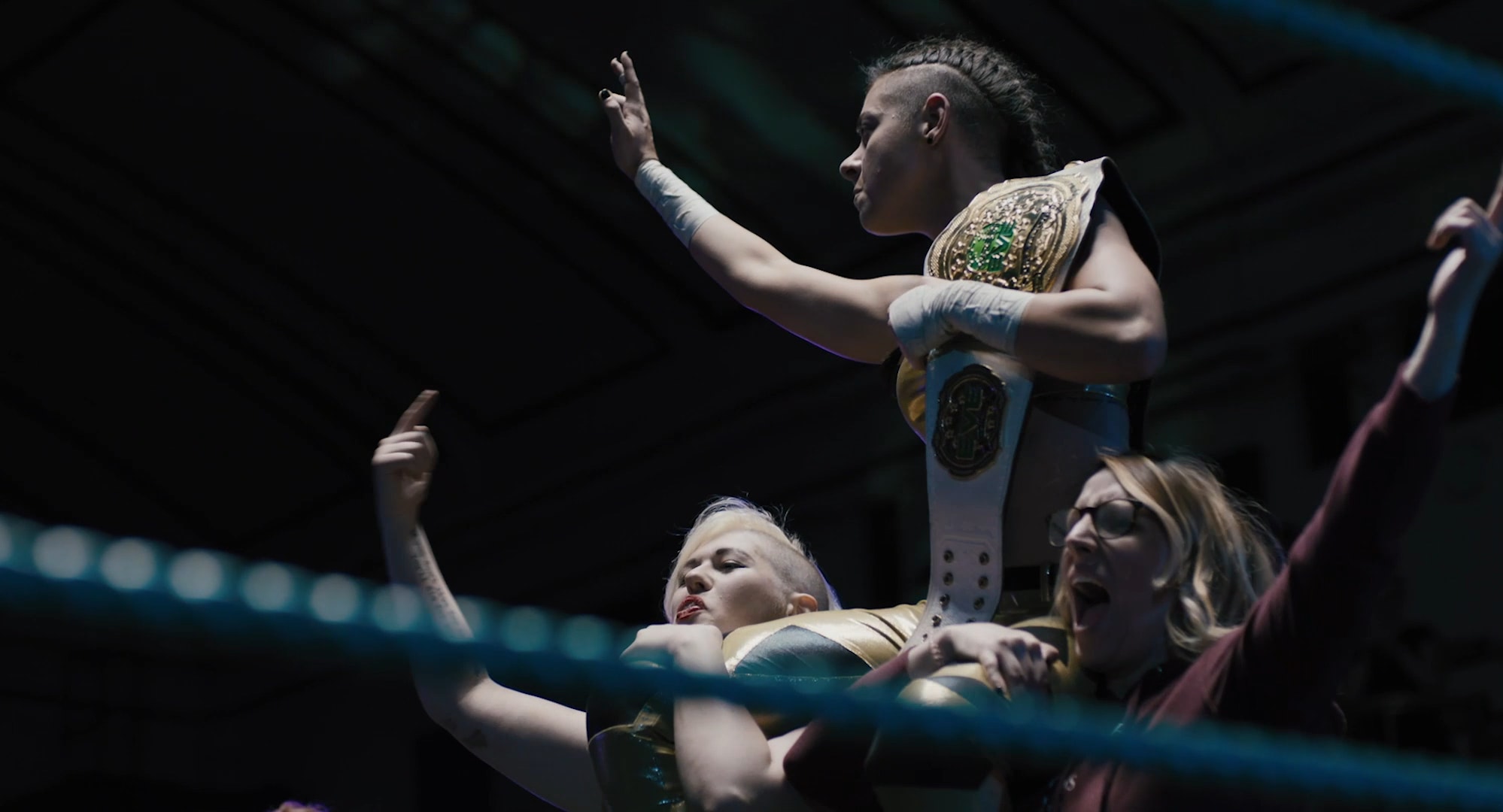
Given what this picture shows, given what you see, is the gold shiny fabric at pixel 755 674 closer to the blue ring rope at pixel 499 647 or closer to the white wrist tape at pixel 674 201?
the white wrist tape at pixel 674 201

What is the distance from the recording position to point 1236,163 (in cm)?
748

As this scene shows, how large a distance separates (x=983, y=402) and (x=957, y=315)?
10cm

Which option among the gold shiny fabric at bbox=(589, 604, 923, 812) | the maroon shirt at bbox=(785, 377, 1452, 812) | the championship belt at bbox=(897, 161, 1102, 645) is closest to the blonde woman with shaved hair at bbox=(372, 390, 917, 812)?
the gold shiny fabric at bbox=(589, 604, 923, 812)

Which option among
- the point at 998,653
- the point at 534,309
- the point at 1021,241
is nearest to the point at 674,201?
the point at 1021,241

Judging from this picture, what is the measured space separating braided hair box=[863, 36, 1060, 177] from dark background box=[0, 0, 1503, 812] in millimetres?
3220

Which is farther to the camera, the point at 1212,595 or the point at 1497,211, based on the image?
the point at 1212,595

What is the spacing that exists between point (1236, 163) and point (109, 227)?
15.5ft

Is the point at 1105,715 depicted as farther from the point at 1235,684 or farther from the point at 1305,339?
the point at 1305,339

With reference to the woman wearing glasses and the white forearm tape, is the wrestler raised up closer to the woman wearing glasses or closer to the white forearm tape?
the white forearm tape

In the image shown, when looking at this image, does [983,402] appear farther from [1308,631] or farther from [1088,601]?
[1308,631]

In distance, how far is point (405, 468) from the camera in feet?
9.59

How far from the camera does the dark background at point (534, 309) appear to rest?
280 inches

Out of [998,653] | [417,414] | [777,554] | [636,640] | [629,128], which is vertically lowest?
[998,653]

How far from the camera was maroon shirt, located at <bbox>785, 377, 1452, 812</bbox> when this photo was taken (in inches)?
70.1
